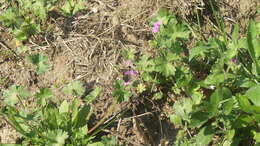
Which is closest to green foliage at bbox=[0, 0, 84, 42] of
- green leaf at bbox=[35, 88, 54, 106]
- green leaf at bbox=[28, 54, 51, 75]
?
green leaf at bbox=[28, 54, 51, 75]

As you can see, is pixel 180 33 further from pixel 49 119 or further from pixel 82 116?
pixel 49 119

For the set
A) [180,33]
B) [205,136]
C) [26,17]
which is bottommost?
[205,136]

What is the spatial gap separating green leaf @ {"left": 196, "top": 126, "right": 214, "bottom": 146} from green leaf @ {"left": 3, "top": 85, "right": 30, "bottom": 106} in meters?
1.12

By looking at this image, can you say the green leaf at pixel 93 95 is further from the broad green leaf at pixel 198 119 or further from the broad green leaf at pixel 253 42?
the broad green leaf at pixel 253 42

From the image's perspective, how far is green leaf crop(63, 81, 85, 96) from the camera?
297 centimetres

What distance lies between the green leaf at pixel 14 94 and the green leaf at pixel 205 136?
112cm

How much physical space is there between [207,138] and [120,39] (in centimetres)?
102

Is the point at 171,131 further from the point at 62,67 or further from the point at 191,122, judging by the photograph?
the point at 62,67

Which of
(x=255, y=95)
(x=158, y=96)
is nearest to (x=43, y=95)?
(x=158, y=96)

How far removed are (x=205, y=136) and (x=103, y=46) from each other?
103cm

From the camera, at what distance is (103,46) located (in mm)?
3318

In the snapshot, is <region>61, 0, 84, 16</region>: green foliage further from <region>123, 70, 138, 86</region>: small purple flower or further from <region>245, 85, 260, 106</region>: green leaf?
<region>245, 85, 260, 106</region>: green leaf

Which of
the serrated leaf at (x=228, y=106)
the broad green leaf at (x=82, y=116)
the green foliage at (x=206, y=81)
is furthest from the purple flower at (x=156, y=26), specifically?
the serrated leaf at (x=228, y=106)

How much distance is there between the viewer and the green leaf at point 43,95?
113 inches
